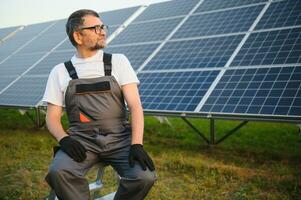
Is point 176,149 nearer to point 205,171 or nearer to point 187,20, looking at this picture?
point 205,171

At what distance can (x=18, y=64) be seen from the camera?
46.8ft

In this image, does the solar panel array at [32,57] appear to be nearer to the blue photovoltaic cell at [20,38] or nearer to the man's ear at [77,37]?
the blue photovoltaic cell at [20,38]

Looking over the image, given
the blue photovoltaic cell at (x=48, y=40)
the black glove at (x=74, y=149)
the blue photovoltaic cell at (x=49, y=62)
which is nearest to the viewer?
the black glove at (x=74, y=149)

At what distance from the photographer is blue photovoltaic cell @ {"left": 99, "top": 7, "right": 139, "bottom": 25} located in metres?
14.3

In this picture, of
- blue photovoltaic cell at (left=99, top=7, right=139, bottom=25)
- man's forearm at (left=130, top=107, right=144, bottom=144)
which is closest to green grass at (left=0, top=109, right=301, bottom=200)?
man's forearm at (left=130, top=107, right=144, bottom=144)

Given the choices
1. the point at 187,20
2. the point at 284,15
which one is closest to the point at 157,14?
the point at 187,20

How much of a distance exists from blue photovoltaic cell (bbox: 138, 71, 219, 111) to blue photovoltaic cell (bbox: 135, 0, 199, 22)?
378cm

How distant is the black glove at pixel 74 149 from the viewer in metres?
3.08

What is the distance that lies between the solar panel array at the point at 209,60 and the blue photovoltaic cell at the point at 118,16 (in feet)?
1.28

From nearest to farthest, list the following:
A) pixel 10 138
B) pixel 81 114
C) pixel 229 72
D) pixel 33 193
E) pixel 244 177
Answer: pixel 81 114
pixel 33 193
pixel 244 177
pixel 229 72
pixel 10 138

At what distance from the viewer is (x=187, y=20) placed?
11.3 metres

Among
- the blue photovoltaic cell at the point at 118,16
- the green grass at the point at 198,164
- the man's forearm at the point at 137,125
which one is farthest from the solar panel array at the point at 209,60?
the man's forearm at the point at 137,125

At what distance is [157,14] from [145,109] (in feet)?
19.3

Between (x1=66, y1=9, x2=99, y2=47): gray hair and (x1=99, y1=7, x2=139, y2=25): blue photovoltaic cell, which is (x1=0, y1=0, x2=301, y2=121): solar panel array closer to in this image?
(x1=99, y1=7, x2=139, y2=25): blue photovoltaic cell
